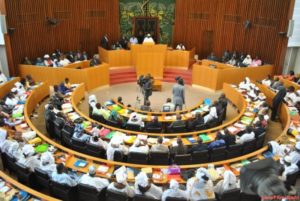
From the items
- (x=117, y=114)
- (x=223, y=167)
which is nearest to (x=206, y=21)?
(x=117, y=114)

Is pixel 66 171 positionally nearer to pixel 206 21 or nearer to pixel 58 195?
pixel 58 195

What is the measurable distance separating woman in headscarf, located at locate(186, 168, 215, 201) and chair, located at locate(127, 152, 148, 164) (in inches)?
78.0

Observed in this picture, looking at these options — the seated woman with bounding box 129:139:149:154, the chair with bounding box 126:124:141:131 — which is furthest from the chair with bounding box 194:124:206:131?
the seated woman with bounding box 129:139:149:154

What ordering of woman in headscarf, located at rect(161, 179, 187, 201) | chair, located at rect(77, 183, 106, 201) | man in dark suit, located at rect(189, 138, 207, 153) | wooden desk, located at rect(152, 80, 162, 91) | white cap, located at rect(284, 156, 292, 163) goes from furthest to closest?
1. wooden desk, located at rect(152, 80, 162, 91)
2. man in dark suit, located at rect(189, 138, 207, 153)
3. white cap, located at rect(284, 156, 292, 163)
4. chair, located at rect(77, 183, 106, 201)
5. woman in headscarf, located at rect(161, 179, 187, 201)

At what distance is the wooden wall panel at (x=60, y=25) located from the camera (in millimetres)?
14852

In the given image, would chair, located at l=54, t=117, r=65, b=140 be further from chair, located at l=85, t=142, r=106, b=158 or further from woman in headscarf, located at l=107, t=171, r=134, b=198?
woman in headscarf, located at l=107, t=171, r=134, b=198

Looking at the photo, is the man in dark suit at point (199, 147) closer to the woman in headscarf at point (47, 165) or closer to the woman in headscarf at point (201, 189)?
the woman in headscarf at point (201, 189)

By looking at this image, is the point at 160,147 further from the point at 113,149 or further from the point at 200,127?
the point at 200,127

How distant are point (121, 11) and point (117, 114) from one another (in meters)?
10.7

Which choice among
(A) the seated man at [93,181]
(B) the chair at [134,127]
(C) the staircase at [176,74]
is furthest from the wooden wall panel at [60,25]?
(A) the seated man at [93,181]

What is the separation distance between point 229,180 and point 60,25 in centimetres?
Result: 1394

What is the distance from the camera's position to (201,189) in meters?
6.11

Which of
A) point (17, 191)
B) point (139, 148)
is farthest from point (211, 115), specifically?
point (17, 191)

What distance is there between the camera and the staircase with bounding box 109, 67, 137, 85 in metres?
16.2
